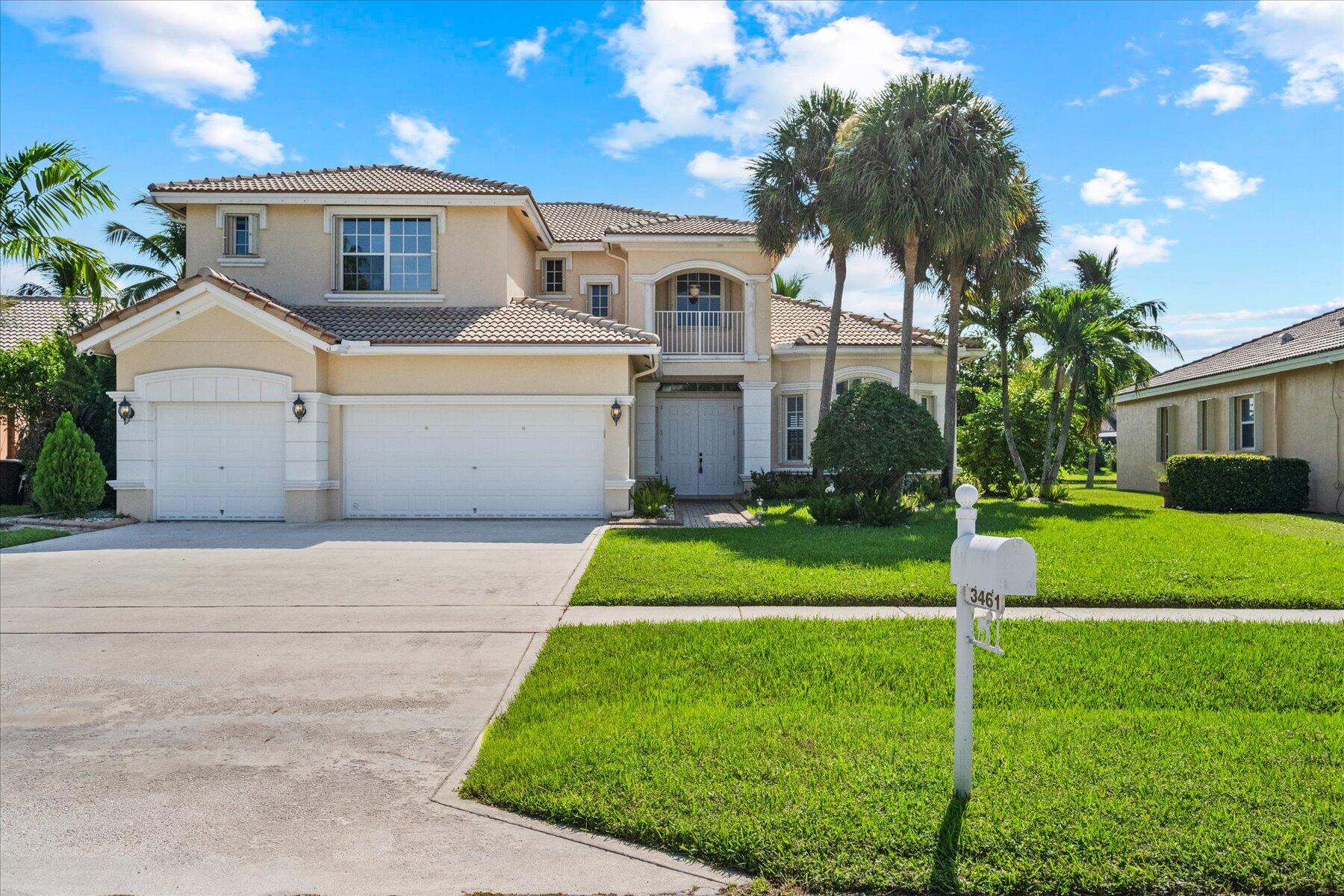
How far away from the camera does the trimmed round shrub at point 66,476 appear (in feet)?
52.6

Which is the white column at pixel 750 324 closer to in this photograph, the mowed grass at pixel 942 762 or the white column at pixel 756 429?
the white column at pixel 756 429

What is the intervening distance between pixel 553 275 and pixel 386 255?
4866mm

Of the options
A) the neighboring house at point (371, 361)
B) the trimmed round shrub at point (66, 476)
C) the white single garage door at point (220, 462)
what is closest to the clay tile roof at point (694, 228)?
the neighboring house at point (371, 361)

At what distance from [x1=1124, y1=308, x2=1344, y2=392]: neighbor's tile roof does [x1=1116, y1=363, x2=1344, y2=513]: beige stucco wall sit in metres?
0.45

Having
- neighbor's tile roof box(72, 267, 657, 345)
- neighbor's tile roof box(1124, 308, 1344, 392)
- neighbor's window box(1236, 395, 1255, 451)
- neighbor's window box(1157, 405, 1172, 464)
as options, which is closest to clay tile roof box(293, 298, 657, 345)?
neighbor's tile roof box(72, 267, 657, 345)

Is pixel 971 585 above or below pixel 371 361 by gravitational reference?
below

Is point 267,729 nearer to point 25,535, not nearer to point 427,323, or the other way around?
point 25,535

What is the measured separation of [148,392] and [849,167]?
1404 cm

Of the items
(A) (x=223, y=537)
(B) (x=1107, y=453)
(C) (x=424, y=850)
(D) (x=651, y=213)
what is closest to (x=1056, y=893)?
(C) (x=424, y=850)

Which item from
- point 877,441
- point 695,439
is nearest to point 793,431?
point 695,439

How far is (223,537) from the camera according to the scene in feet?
45.3

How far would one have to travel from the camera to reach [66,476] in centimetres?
1605

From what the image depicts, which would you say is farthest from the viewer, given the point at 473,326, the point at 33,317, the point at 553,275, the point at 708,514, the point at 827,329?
the point at 33,317

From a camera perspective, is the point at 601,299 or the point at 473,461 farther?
the point at 601,299
